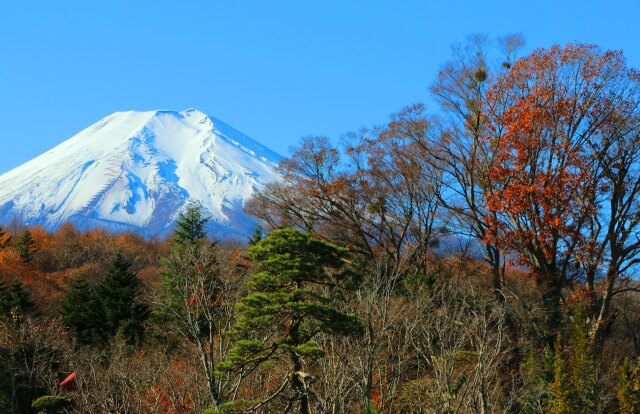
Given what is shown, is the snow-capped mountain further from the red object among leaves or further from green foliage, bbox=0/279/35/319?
the red object among leaves

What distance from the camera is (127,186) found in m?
174

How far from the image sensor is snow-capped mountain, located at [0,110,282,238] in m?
153

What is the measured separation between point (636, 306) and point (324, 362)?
26538mm

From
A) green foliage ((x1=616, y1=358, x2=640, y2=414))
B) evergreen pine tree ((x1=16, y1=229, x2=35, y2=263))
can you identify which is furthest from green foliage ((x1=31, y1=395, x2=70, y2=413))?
evergreen pine tree ((x1=16, y1=229, x2=35, y2=263))

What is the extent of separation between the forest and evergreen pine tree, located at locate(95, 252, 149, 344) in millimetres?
79

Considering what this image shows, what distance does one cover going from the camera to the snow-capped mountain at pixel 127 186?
153 m

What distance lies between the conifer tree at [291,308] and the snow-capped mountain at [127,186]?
12631 cm

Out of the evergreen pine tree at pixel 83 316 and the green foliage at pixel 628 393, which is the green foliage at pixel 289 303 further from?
the evergreen pine tree at pixel 83 316

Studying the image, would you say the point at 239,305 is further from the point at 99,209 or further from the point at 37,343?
the point at 99,209

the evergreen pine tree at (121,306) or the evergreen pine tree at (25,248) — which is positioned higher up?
the evergreen pine tree at (25,248)

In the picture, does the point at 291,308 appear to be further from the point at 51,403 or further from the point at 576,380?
the point at 576,380

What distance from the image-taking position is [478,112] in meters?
25.0

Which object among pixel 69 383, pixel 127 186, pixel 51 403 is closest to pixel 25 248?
pixel 69 383

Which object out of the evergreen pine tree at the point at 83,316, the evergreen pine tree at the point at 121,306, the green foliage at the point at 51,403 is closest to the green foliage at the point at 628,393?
the evergreen pine tree at the point at 121,306
